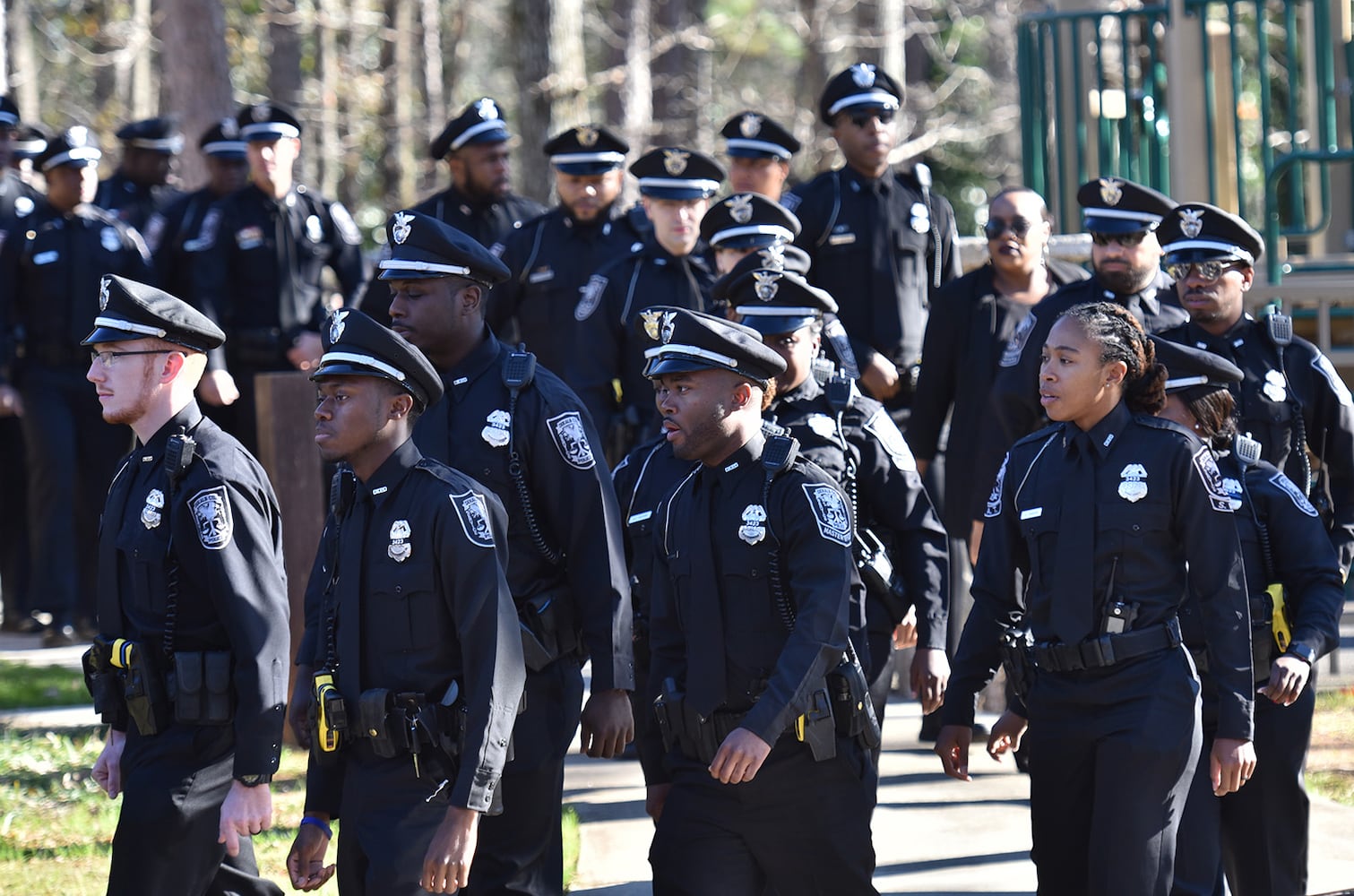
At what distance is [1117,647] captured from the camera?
4992 millimetres

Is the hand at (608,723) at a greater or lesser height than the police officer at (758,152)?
lesser

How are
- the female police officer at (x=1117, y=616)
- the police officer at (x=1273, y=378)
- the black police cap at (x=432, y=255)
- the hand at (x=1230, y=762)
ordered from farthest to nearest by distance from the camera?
the police officer at (x=1273, y=378) < the black police cap at (x=432, y=255) < the hand at (x=1230, y=762) < the female police officer at (x=1117, y=616)

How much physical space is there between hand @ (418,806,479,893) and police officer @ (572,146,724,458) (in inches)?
168

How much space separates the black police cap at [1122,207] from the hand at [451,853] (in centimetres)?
394

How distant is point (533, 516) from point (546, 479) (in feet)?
0.39

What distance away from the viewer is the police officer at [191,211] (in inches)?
411

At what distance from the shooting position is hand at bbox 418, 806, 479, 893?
4.34m

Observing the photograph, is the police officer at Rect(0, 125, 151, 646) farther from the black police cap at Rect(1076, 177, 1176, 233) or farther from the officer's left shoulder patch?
the officer's left shoulder patch

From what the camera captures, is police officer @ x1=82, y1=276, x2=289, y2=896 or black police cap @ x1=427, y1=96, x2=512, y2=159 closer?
police officer @ x1=82, y1=276, x2=289, y2=896

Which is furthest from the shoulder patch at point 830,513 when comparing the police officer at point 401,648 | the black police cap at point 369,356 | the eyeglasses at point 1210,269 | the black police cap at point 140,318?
the eyeglasses at point 1210,269

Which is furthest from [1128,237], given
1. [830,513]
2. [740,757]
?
[740,757]

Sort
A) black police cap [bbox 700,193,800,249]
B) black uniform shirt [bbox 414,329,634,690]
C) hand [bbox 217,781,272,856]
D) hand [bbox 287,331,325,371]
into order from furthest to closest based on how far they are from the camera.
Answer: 1. hand [bbox 287,331,325,371]
2. black police cap [bbox 700,193,800,249]
3. black uniform shirt [bbox 414,329,634,690]
4. hand [bbox 217,781,272,856]

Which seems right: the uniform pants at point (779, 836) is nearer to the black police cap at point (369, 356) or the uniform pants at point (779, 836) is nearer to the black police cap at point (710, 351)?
the black police cap at point (710, 351)

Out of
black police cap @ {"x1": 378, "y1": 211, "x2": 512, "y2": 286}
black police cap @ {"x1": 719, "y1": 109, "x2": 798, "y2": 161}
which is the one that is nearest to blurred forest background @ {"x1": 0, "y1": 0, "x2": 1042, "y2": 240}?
black police cap @ {"x1": 719, "y1": 109, "x2": 798, "y2": 161}
